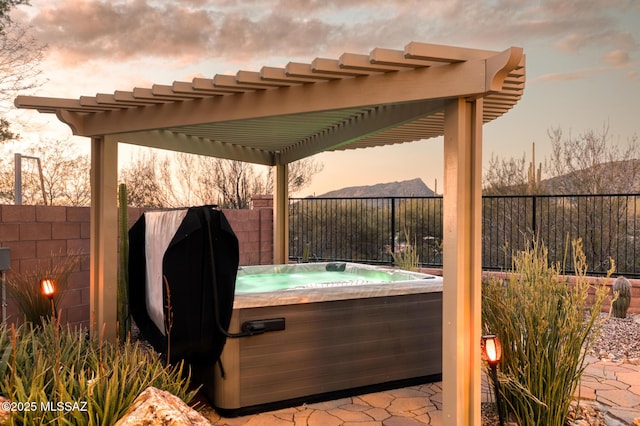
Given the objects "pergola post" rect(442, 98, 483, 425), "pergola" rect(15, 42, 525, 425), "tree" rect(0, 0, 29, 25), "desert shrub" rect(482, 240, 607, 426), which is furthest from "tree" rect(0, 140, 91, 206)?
"desert shrub" rect(482, 240, 607, 426)

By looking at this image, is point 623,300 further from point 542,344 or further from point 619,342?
point 542,344

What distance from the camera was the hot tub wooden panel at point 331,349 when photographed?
318 cm

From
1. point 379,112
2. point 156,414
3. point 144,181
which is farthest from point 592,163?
point 144,181

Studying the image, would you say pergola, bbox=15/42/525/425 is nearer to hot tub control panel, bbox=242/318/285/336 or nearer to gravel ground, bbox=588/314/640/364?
hot tub control panel, bbox=242/318/285/336

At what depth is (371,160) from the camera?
13.1m

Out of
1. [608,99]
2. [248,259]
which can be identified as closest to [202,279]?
[248,259]

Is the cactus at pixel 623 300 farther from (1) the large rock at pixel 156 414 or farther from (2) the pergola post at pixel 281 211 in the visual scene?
(1) the large rock at pixel 156 414

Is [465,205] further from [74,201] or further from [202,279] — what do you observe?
[74,201]

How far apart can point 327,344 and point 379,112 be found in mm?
1882

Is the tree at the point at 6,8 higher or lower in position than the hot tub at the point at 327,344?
higher

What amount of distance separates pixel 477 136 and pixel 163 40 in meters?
7.99

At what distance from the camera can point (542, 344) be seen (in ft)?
8.69

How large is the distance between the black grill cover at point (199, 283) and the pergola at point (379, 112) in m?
0.78

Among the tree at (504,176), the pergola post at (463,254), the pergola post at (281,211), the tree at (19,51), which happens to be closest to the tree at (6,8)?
the tree at (19,51)
